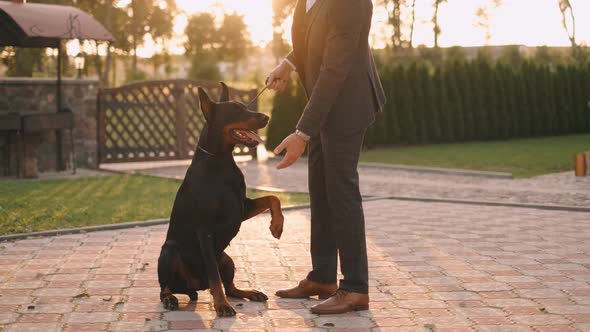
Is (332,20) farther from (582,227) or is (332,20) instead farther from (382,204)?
(382,204)

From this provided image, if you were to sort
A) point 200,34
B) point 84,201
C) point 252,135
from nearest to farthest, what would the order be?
point 252,135 → point 84,201 → point 200,34

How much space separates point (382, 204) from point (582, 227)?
2.65 meters

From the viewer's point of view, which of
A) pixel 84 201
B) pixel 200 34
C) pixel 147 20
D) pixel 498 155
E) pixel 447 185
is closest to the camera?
pixel 84 201

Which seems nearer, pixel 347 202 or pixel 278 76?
pixel 347 202

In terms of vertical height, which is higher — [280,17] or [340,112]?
[280,17]

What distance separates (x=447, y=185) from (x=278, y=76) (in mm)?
8075

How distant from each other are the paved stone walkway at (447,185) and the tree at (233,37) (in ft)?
154

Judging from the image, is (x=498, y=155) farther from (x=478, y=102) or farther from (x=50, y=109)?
(x=50, y=109)

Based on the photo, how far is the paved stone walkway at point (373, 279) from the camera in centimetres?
481

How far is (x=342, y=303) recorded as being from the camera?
4973 mm

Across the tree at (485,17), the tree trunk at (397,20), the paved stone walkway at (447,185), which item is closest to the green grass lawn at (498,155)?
the paved stone walkway at (447,185)

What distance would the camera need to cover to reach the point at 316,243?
5.41 metres

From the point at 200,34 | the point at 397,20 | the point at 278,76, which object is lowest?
the point at 278,76

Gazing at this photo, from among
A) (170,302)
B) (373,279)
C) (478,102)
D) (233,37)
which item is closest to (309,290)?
(373,279)
